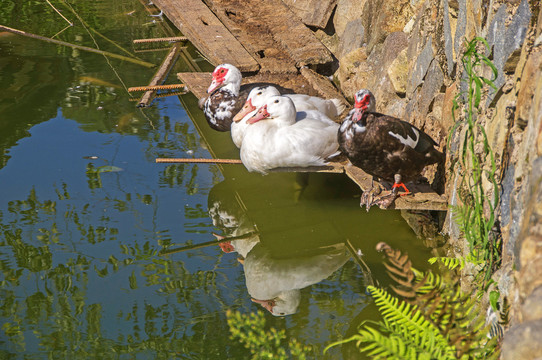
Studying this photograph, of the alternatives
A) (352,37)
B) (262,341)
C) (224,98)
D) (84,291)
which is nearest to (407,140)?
(262,341)

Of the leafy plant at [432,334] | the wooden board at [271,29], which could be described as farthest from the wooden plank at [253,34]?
the leafy plant at [432,334]

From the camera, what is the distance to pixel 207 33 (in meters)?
8.06

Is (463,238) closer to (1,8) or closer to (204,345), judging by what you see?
(204,345)

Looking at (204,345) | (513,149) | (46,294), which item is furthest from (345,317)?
(46,294)

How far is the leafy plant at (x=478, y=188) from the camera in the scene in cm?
350

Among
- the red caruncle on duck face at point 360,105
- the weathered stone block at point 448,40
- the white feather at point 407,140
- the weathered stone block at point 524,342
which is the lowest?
the white feather at point 407,140

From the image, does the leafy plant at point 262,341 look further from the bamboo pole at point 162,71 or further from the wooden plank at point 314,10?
the wooden plank at point 314,10

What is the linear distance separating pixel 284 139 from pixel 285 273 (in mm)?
1076

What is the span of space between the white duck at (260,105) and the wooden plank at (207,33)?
141 cm

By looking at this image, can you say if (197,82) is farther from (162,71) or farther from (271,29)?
(271,29)

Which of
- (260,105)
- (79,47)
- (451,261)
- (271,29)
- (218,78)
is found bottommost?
(79,47)

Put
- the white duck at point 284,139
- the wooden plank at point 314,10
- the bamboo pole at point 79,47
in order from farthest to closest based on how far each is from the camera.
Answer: the bamboo pole at point 79,47
the wooden plank at point 314,10
the white duck at point 284,139

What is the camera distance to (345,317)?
4160 mm

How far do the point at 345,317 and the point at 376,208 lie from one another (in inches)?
57.5
